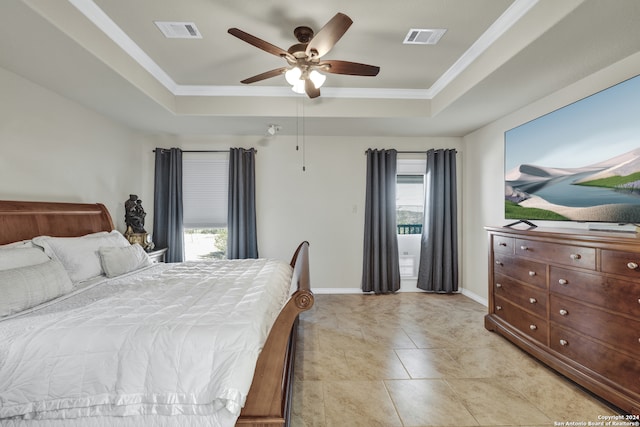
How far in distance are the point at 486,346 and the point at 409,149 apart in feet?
9.59

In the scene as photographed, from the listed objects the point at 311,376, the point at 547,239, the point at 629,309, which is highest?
the point at 547,239

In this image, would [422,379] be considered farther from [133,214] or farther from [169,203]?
[169,203]

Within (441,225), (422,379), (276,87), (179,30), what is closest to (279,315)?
(422,379)

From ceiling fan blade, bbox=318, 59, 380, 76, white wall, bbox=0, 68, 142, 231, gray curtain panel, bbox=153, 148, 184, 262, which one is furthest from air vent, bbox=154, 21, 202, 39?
gray curtain panel, bbox=153, 148, 184, 262

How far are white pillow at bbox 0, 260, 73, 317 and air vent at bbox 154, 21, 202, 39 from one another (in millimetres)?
2003

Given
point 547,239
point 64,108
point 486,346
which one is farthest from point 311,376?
point 64,108

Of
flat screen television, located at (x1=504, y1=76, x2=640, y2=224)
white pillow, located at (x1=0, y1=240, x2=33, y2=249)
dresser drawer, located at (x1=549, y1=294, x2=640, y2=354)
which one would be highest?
flat screen television, located at (x1=504, y1=76, x2=640, y2=224)

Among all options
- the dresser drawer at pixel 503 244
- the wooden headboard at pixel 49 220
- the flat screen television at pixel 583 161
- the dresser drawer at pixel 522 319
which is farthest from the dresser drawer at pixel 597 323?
the wooden headboard at pixel 49 220

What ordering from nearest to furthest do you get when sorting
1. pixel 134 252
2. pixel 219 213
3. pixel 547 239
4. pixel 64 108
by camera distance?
pixel 547 239
pixel 134 252
pixel 64 108
pixel 219 213

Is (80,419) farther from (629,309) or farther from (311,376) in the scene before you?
(629,309)

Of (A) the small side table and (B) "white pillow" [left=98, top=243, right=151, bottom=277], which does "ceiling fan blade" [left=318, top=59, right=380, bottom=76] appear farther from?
(A) the small side table

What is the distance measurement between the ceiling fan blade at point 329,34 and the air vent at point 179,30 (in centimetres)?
109

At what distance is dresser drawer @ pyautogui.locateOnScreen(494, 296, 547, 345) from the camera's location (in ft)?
7.80

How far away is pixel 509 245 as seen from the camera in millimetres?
2781
